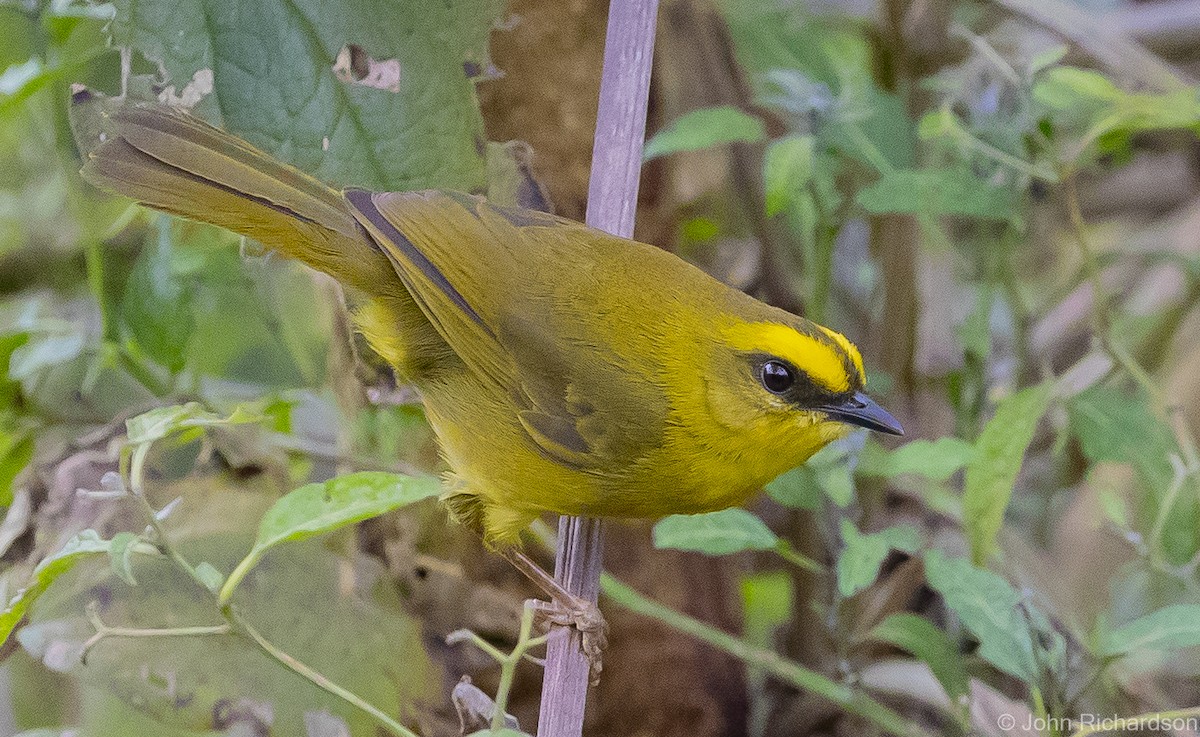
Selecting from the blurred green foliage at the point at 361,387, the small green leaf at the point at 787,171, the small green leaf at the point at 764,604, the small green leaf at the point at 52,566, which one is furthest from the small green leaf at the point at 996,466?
the small green leaf at the point at 52,566

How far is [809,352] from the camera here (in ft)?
7.30

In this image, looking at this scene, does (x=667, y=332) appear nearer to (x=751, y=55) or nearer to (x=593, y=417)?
(x=593, y=417)

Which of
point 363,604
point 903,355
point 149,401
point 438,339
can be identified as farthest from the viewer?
point 903,355

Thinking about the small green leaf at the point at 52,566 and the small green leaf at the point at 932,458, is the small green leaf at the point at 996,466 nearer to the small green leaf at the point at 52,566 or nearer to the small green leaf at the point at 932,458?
the small green leaf at the point at 932,458

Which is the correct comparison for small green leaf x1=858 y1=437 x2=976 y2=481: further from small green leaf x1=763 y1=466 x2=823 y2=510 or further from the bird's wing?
the bird's wing

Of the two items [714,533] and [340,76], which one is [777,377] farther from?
[340,76]

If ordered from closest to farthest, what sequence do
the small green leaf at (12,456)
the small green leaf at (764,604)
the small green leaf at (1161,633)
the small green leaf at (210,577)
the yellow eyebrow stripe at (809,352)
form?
1. the small green leaf at (210,577)
2. the small green leaf at (1161,633)
3. the yellow eyebrow stripe at (809,352)
4. the small green leaf at (12,456)
5. the small green leaf at (764,604)

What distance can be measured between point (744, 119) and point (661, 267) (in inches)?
19.4

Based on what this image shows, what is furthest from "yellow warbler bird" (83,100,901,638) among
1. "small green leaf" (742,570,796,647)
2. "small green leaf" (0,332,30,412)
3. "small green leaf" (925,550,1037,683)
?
"small green leaf" (742,570,796,647)

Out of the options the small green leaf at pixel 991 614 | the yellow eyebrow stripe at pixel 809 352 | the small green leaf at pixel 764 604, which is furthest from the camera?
the small green leaf at pixel 764 604

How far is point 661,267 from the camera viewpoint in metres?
2.42

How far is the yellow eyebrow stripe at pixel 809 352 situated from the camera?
2.21 m

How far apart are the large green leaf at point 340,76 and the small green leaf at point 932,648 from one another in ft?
4.37

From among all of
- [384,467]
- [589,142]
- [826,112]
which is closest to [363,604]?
[384,467]
